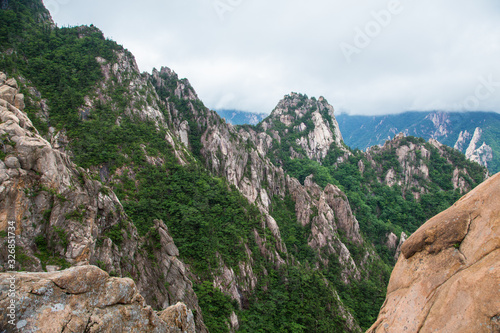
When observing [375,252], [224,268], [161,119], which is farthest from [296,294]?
[161,119]

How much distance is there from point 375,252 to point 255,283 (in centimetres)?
3892

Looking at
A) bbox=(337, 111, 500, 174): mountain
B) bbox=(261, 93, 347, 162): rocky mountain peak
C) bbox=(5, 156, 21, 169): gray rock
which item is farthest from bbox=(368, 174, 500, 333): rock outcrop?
bbox=(337, 111, 500, 174): mountain

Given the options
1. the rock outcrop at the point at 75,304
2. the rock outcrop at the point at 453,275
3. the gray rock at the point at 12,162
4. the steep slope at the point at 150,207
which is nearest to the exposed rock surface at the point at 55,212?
the gray rock at the point at 12,162

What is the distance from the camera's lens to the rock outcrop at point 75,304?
22.8 ft

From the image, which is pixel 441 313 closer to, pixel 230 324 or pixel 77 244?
pixel 77 244

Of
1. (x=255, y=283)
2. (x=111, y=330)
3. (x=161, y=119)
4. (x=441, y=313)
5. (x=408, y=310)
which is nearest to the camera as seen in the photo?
(x=441, y=313)

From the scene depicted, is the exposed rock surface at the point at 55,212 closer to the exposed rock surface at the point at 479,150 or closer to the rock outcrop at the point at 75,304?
the rock outcrop at the point at 75,304

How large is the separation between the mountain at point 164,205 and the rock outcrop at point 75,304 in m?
0.13

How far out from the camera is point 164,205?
111 feet

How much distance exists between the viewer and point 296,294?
1272 inches

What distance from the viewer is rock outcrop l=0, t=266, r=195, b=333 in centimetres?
695

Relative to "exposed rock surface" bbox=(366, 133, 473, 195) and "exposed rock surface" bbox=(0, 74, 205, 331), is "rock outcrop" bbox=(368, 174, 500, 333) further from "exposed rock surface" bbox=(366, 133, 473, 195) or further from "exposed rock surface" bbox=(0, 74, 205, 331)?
"exposed rock surface" bbox=(366, 133, 473, 195)

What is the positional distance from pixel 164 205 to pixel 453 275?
104ft

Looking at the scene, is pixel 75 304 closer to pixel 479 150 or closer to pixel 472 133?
pixel 479 150
